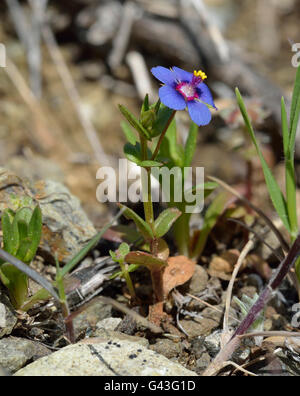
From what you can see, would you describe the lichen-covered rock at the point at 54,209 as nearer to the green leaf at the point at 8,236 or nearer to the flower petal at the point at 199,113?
the green leaf at the point at 8,236

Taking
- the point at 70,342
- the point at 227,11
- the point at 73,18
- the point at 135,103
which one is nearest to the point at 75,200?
the point at 70,342

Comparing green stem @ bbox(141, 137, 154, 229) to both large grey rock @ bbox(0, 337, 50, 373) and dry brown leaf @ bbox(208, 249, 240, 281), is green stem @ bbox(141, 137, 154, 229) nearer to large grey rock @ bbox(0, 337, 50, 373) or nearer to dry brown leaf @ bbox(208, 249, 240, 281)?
dry brown leaf @ bbox(208, 249, 240, 281)

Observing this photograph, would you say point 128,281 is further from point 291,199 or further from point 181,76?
point 181,76

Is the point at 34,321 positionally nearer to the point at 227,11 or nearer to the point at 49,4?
the point at 49,4

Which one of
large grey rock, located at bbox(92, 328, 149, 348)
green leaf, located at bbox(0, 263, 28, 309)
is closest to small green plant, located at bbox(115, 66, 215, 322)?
large grey rock, located at bbox(92, 328, 149, 348)

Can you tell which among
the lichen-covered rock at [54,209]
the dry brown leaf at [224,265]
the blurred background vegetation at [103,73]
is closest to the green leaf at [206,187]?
the dry brown leaf at [224,265]

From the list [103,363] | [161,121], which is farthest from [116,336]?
[161,121]
